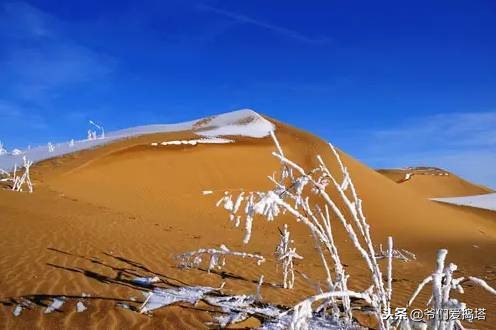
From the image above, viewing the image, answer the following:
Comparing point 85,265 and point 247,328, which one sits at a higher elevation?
point 85,265

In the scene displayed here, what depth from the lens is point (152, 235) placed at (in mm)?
11766

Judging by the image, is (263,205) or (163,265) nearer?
(263,205)

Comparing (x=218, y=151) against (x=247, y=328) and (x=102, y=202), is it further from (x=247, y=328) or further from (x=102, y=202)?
(x=247, y=328)

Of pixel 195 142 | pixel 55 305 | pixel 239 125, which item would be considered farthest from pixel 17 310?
pixel 239 125

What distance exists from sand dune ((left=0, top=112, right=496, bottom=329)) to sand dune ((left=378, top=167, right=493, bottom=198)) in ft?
84.8

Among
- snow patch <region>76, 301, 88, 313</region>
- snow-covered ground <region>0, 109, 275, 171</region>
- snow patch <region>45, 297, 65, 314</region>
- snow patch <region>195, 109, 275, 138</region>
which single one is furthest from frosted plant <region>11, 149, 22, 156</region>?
snow patch <region>76, 301, 88, 313</region>

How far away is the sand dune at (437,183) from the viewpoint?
51.3 metres

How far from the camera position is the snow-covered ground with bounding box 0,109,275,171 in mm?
27781

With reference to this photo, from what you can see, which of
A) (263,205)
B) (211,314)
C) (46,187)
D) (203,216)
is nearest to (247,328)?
(211,314)

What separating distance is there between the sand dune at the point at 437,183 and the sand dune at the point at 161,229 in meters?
25.9

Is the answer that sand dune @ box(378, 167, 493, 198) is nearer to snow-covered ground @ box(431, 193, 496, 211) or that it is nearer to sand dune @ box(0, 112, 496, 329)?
snow-covered ground @ box(431, 193, 496, 211)

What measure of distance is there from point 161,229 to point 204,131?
16986mm

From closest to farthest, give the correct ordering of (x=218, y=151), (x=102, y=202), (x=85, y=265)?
(x=85, y=265) → (x=102, y=202) → (x=218, y=151)

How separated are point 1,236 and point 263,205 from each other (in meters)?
8.57
